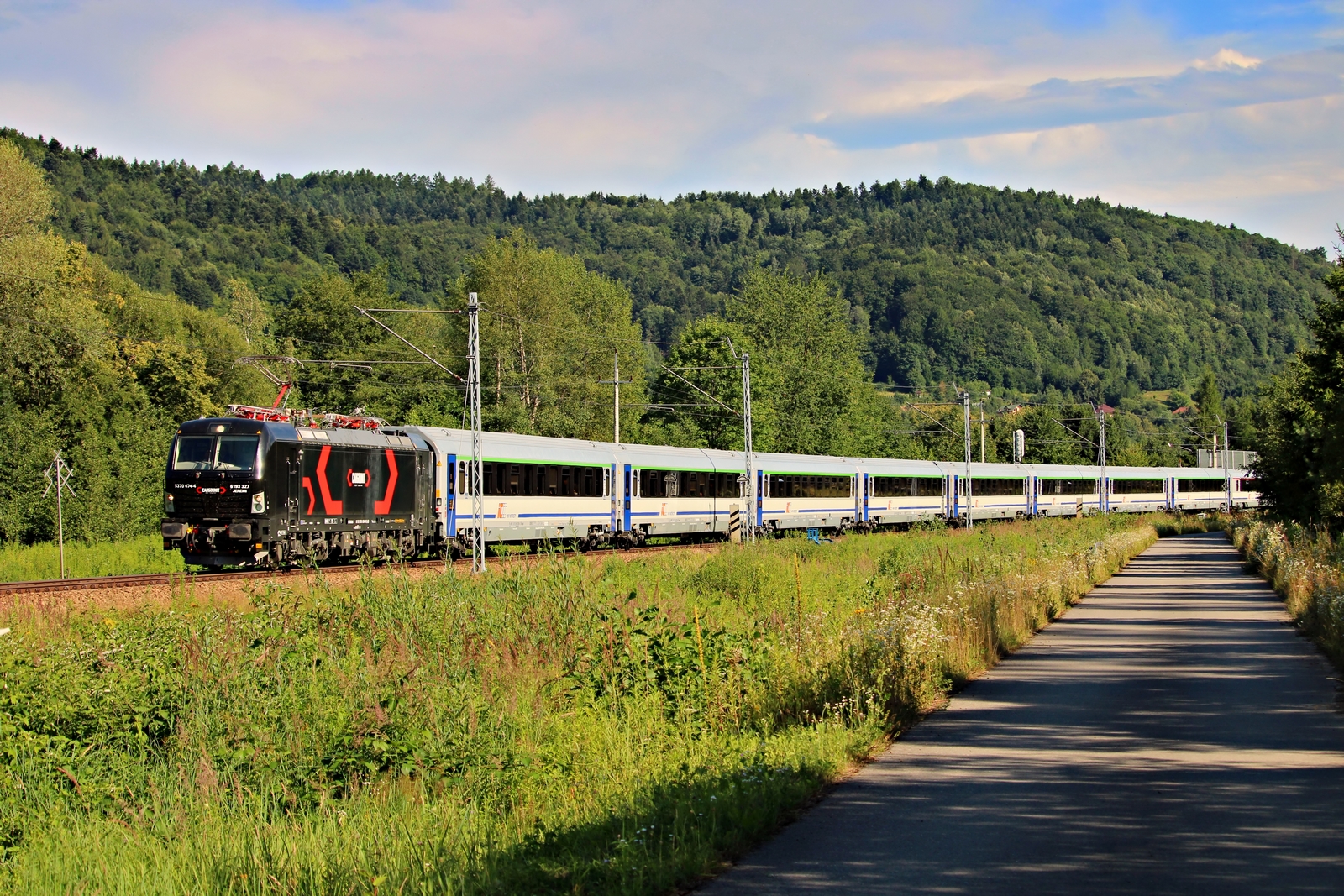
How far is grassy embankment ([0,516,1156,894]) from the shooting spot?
281 inches

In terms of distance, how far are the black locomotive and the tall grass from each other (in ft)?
17.7

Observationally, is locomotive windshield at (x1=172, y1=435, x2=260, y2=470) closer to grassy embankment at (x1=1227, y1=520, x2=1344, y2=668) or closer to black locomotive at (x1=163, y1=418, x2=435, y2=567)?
black locomotive at (x1=163, y1=418, x2=435, y2=567)

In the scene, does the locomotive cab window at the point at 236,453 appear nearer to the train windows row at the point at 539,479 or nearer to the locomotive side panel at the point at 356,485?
the locomotive side panel at the point at 356,485

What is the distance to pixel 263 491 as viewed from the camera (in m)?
25.4

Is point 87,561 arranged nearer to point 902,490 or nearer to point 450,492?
point 450,492

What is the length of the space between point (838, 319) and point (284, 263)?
78679mm

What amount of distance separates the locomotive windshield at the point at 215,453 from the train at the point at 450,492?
3cm

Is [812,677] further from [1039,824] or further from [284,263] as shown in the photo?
[284,263]

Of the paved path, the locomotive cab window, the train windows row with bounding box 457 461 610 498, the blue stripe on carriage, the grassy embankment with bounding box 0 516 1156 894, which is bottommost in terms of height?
the paved path

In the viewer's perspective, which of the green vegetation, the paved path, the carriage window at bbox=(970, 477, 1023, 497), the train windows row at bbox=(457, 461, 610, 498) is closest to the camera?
the paved path

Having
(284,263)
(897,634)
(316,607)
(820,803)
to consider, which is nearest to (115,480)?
(316,607)

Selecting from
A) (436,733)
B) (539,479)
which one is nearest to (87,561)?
(539,479)

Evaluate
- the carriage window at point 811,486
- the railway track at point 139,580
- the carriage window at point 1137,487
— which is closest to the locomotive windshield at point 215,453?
the railway track at point 139,580

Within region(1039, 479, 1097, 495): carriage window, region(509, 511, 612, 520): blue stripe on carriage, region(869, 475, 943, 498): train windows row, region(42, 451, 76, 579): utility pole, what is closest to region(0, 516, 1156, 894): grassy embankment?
region(42, 451, 76, 579): utility pole
